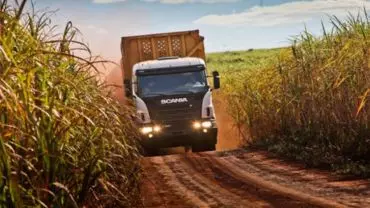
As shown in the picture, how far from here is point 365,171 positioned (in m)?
9.75

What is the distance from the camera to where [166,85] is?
16219 mm

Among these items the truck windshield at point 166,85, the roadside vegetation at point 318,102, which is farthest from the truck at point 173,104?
the roadside vegetation at point 318,102

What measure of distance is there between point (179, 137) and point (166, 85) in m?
1.38

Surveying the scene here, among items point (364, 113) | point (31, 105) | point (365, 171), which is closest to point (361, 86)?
point (364, 113)

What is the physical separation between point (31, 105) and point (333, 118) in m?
7.81

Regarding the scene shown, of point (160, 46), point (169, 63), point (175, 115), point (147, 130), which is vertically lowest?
point (147, 130)

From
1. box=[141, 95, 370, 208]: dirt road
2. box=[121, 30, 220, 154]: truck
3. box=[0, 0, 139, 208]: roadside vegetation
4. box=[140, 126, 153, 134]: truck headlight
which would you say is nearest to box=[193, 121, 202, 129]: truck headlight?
box=[121, 30, 220, 154]: truck

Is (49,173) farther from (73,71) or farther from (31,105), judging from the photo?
(73,71)

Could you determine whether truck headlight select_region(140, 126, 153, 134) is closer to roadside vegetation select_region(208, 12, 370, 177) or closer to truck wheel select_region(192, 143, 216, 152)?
truck wheel select_region(192, 143, 216, 152)

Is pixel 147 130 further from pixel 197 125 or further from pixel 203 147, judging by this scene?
pixel 203 147

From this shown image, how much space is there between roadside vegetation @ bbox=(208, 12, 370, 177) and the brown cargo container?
9.54 ft

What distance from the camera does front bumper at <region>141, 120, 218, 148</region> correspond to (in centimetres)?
1612

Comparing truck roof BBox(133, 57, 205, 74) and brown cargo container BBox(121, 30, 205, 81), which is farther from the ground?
brown cargo container BBox(121, 30, 205, 81)

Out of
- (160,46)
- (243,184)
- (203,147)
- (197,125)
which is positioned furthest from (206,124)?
(243,184)
